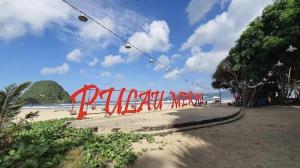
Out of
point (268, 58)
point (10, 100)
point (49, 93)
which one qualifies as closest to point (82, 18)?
point (10, 100)

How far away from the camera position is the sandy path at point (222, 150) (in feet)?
20.7

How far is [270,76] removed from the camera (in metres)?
27.4

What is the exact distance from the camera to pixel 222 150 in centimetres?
740

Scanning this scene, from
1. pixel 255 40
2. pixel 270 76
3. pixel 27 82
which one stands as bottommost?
pixel 27 82

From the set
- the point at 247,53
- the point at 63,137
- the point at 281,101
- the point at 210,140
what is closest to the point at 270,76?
the point at 281,101

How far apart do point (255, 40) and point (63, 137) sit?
20165mm

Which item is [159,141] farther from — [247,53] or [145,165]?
[247,53]

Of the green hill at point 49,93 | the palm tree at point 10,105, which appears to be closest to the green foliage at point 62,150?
the palm tree at point 10,105

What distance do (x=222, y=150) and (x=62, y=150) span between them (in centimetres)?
439

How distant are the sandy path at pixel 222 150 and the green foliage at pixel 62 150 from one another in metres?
0.44

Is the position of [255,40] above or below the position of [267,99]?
above

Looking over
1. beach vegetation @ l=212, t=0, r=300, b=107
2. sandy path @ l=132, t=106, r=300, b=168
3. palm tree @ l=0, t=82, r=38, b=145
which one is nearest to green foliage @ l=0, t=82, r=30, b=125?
palm tree @ l=0, t=82, r=38, b=145

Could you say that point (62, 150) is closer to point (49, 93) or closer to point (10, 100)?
point (10, 100)

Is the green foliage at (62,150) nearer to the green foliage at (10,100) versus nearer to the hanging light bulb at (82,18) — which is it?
the green foliage at (10,100)
